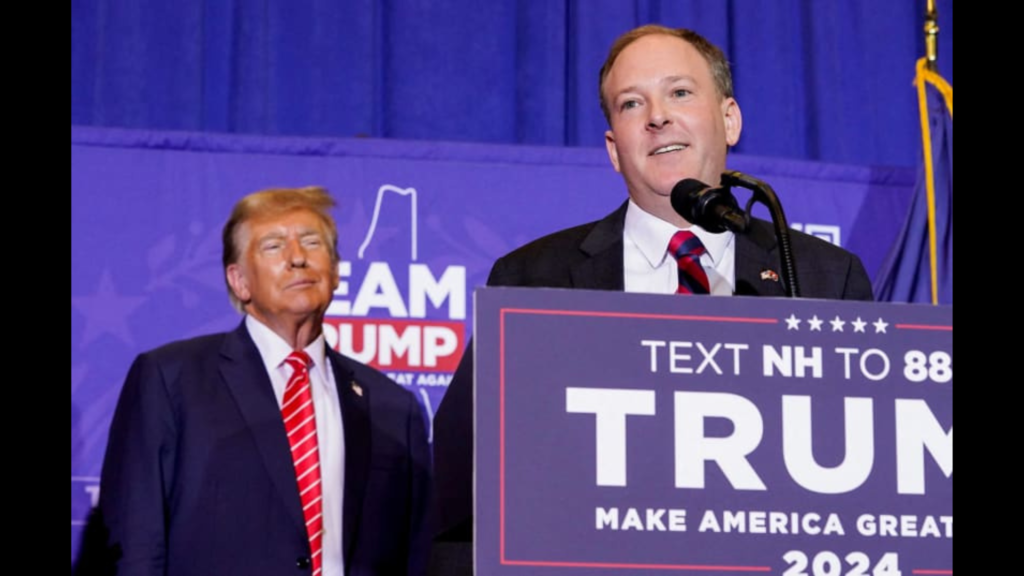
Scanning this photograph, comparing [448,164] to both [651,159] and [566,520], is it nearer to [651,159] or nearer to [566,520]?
[651,159]

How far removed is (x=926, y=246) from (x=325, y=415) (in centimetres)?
153

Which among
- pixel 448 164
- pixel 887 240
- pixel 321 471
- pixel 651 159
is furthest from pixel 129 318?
pixel 887 240

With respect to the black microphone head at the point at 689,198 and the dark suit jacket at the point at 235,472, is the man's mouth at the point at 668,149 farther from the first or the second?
the dark suit jacket at the point at 235,472

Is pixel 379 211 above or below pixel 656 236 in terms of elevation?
above

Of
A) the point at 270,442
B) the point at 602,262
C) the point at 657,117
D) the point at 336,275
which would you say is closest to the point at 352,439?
the point at 270,442

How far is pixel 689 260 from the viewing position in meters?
2.29

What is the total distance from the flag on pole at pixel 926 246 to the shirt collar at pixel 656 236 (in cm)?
127

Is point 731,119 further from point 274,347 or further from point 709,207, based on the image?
point 274,347

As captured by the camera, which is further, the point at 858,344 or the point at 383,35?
the point at 383,35

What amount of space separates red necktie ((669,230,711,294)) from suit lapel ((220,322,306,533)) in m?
1.05

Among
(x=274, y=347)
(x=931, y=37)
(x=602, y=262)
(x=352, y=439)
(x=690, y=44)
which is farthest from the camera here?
(x=931, y=37)

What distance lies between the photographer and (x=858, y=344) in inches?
61.5

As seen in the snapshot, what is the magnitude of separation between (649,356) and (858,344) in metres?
0.23

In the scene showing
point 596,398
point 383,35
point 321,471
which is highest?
point 383,35
